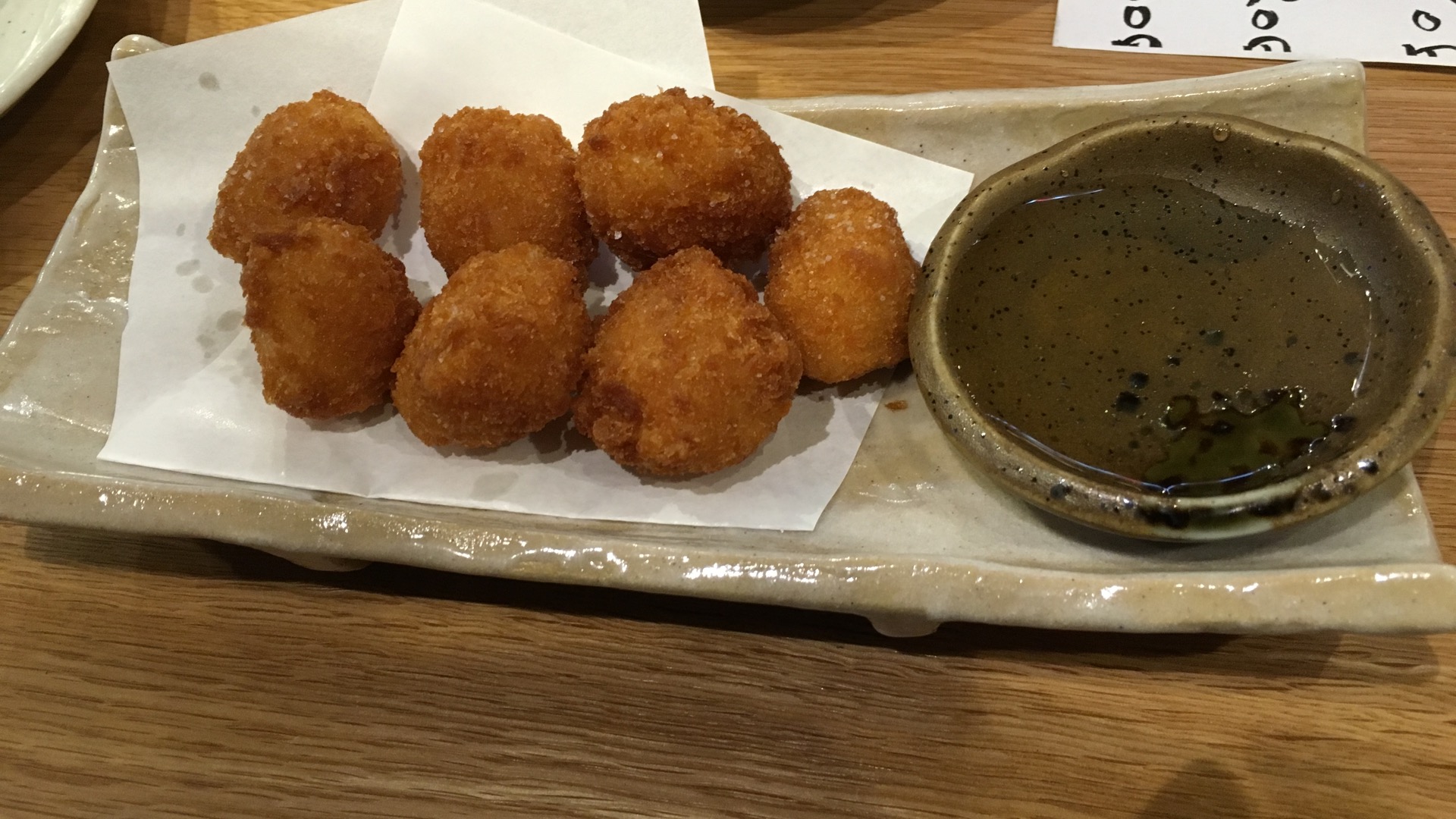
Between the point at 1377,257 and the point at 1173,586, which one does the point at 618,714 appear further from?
the point at 1377,257

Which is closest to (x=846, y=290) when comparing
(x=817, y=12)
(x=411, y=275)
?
(x=411, y=275)

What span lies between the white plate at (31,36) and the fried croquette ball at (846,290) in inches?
81.5

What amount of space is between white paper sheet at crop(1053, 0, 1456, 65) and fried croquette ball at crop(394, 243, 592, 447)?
165 cm

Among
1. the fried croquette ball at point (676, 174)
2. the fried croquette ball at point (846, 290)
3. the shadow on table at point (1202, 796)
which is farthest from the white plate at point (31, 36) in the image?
the shadow on table at point (1202, 796)

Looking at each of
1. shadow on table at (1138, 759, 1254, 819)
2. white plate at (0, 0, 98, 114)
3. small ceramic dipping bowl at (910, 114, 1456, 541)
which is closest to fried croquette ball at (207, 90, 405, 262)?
white plate at (0, 0, 98, 114)

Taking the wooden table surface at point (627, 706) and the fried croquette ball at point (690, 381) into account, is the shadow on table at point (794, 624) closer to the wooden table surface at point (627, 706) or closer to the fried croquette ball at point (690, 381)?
the wooden table surface at point (627, 706)

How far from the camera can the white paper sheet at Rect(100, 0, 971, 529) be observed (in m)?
1.80

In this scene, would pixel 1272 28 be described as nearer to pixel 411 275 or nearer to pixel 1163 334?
pixel 1163 334

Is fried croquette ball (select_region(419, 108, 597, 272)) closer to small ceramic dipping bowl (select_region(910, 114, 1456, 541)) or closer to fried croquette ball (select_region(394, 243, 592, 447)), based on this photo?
fried croquette ball (select_region(394, 243, 592, 447))

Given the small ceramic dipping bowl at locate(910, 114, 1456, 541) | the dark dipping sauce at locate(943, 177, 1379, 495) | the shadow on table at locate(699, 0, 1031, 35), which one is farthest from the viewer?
the shadow on table at locate(699, 0, 1031, 35)

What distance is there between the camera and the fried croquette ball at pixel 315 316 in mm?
1760

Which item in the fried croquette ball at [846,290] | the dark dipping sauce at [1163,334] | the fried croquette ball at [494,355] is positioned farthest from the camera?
the fried croquette ball at [846,290]

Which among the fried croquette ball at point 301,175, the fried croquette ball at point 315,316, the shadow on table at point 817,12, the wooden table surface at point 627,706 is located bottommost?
the wooden table surface at point 627,706

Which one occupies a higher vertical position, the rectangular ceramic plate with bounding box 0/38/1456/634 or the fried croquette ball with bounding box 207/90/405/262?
the fried croquette ball with bounding box 207/90/405/262
